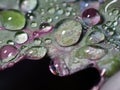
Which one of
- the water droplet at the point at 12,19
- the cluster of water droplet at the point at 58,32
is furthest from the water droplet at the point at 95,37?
the water droplet at the point at 12,19

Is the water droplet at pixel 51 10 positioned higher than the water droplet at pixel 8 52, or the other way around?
the water droplet at pixel 51 10

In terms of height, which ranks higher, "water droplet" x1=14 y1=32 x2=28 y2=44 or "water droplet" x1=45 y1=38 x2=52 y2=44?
"water droplet" x1=14 y1=32 x2=28 y2=44

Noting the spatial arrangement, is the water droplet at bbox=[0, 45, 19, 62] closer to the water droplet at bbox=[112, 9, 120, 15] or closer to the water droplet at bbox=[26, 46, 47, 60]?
the water droplet at bbox=[26, 46, 47, 60]

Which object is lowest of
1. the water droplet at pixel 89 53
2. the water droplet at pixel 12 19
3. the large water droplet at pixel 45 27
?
the water droplet at pixel 89 53

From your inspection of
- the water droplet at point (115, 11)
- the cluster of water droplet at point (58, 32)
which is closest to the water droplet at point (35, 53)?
the cluster of water droplet at point (58, 32)

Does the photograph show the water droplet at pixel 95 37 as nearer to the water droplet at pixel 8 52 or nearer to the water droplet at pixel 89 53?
the water droplet at pixel 89 53

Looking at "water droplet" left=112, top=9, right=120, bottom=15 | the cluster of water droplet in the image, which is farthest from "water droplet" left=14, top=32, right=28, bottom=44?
"water droplet" left=112, top=9, right=120, bottom=15

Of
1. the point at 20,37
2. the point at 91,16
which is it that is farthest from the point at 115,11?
the point at 20,37
